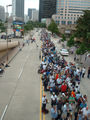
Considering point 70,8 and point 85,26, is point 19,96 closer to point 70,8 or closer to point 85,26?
point 85,26

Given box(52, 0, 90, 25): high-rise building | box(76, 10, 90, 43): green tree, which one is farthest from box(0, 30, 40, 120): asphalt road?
box(52, 0, 90, 25): high-rise building

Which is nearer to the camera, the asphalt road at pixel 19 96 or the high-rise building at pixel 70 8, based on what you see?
the asphalt road at pixel 19 96

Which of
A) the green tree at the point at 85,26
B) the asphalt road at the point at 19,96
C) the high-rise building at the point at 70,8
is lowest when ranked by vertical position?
the asphalt road at the point at 19,96

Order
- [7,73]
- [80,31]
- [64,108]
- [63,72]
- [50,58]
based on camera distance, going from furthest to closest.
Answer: [80,31] < [50,58] < [7,73] < [63,72] < [64,108]

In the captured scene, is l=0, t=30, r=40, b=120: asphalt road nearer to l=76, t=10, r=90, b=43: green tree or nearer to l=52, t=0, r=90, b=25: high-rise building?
l=76, t=10, r=90, b=43: green tree

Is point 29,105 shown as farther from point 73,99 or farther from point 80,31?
point 80,31

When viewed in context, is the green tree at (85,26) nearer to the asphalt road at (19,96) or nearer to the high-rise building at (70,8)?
the asphalt road at (19,96)

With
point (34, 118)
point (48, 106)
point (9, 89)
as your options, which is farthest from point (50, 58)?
point (34, 118)

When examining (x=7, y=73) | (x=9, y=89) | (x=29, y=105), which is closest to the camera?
(x=29, y=105)

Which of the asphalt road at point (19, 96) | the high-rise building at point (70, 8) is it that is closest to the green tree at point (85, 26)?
the asphalt road at point (19, 96)

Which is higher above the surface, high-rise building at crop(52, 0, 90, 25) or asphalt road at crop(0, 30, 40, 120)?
high-rise building at crop(52, 0, 90, 25)

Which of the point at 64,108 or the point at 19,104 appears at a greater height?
the point at 64,108

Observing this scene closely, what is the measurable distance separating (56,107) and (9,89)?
251 inches

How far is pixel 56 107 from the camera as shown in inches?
375
